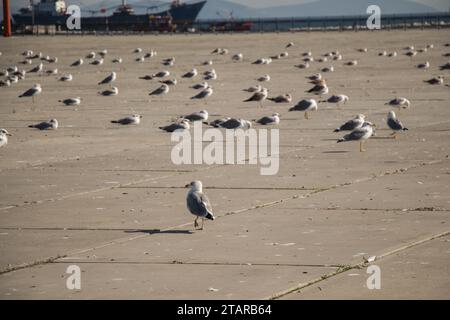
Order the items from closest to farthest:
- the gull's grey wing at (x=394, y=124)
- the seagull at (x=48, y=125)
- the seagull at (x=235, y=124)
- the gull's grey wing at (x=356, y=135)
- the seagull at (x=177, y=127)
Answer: the gull's grey wing at (x=356, y=135), the gull's grey wing at (x=394, y=124), the seagull at (x=177, y=127), the seagull at (x=235, y=124), the seagull at (x=48, y=125)

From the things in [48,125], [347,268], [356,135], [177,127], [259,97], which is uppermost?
[347,268]

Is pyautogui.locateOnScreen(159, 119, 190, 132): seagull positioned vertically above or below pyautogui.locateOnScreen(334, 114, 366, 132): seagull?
below

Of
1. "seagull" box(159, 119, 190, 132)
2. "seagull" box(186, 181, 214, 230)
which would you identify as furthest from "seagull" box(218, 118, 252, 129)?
"seagull" box(186, 181, 214, 230)

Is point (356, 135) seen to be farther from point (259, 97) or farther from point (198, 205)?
point (259, 97)

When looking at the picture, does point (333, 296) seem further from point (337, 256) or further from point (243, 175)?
point (243, 175)

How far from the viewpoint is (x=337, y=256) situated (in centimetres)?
1175

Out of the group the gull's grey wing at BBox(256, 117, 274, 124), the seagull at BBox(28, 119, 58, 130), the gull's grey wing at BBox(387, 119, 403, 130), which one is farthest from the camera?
the seagull at BBox(28, 119, 58, 130)

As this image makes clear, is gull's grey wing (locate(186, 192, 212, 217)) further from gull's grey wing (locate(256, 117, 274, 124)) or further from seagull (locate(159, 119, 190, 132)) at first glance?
gull's grey wing (locate(256, 117, 274, 124))

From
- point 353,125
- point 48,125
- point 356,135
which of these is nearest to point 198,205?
point 356,135

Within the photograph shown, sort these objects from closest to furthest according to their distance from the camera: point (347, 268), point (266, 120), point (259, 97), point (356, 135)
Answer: point (347, 268), point (356, 135), point (266, 120), point (259, 97)

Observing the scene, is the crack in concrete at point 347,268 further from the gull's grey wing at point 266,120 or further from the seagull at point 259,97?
the seagull at point 259,97

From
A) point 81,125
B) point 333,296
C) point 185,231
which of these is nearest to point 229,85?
point 81,125

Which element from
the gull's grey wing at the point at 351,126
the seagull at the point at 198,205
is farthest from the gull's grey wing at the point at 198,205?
the gull's grey wing at the point at 351,126

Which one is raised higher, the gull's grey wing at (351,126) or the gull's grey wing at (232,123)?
the gull's grey wing at (351,126)
